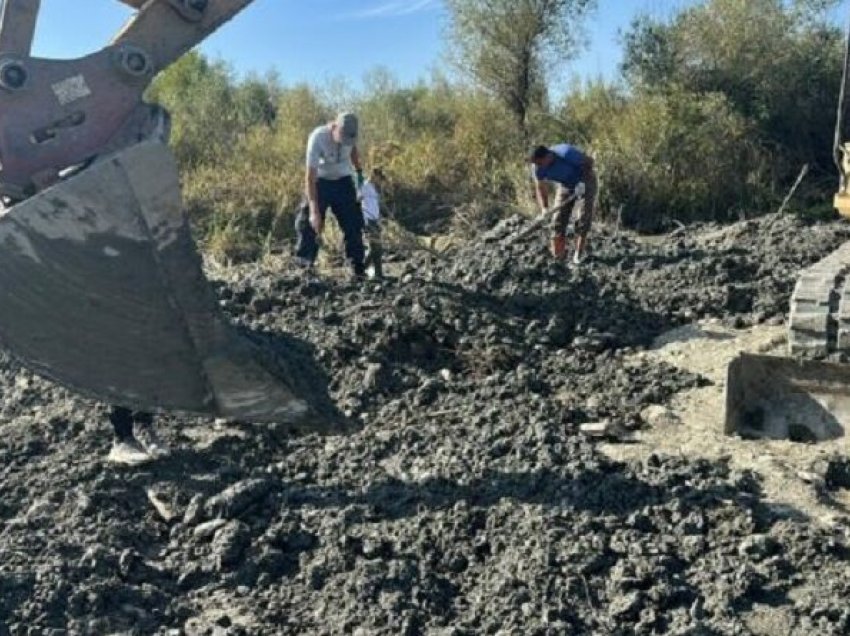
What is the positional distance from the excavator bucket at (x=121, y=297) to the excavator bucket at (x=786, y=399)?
268 cm

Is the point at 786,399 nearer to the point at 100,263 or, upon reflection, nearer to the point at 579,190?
the point at 100,263

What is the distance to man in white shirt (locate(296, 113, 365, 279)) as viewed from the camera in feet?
29.3

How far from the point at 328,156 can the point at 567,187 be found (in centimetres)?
204

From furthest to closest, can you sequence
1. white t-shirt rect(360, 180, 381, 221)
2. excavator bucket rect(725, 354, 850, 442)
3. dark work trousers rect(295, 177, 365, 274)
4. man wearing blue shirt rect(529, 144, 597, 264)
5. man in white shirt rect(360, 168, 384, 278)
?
white t-shirt rect(360, 180, 381, 221) < man in white shirt rect(360, 168, 384, 278) < man wearing blue shirt rect(529, 144, 597, 264) < dark work trousers rect(295, 177, 365, 274) < excavator bucket rect(725, 354, 850, 442)

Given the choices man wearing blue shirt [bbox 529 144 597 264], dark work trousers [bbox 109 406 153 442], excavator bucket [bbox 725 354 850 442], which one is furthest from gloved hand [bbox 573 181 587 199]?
dark work trousers [bbox 109 406 153 442]

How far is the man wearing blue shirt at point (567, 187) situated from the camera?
31.4ft

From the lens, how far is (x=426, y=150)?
675 inches

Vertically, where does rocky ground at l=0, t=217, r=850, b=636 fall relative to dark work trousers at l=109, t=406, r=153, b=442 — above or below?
below

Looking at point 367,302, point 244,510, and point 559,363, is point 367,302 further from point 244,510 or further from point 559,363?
point 244,510

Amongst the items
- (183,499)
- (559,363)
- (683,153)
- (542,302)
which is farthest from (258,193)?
(183,499)

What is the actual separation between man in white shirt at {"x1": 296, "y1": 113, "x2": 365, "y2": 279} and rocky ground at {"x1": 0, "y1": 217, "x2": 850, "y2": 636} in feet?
5.65

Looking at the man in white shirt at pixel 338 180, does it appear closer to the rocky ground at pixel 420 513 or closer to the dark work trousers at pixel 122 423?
the rocky ground at pixel 420 513

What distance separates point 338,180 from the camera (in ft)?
29.9

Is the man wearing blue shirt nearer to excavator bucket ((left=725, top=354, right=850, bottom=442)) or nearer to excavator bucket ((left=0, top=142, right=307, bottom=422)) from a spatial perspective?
excavator bucket ((left=725, top=354, right=850, bottom=442))
